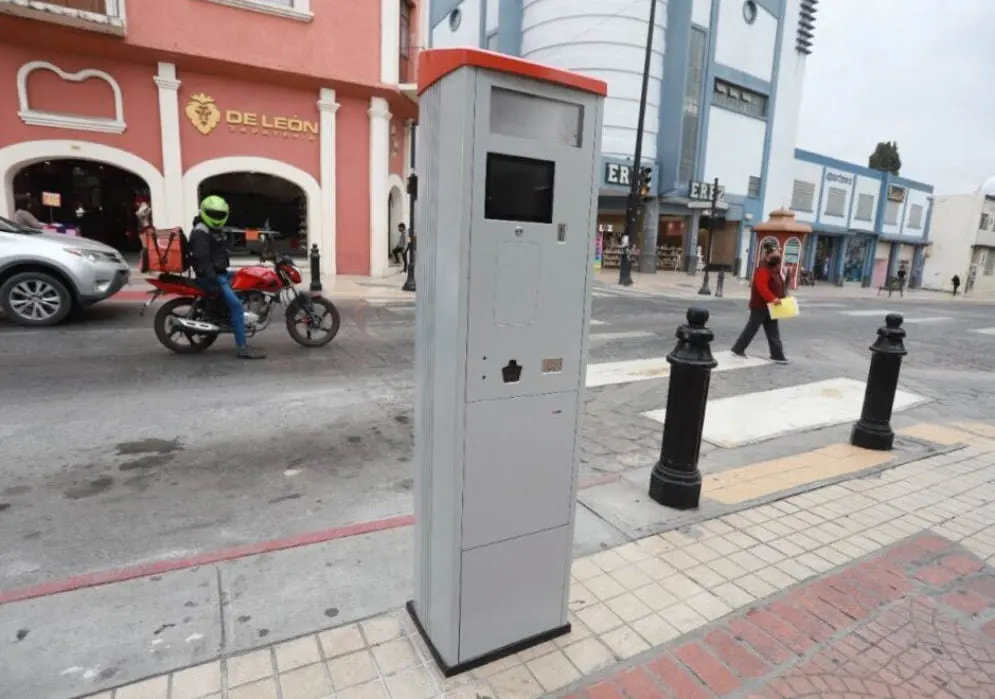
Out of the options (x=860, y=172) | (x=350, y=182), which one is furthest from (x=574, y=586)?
(x=860, y=172)

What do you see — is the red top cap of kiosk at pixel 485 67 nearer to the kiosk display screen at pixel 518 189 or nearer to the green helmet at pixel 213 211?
the kiosk display screen at pixel 518 189

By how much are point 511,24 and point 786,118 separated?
16.8 meters

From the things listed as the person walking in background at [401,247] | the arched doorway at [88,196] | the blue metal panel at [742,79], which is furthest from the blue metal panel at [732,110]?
the arched doorway at [88,196]

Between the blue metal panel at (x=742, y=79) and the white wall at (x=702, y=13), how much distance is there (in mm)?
2098

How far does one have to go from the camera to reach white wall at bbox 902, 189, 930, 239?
42.9 meters

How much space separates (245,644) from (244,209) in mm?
25520

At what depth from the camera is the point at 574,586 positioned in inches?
118

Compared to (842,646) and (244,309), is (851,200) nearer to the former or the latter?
(244,309)

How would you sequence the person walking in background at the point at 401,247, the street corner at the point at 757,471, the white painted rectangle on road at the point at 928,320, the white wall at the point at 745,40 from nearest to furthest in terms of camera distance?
1. the street corner at the point at 757,471
2. the white painted rectangle on road at the point at 928,320
3. the person walking in background at the point at 401,247
4. the white wall at the point at 745,40

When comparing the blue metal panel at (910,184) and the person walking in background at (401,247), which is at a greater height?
the blue metal panel at (910,184)

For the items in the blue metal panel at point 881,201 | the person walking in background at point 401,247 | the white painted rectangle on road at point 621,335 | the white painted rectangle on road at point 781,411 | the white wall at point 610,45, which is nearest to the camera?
the white painted rectangle on road at point 781,411

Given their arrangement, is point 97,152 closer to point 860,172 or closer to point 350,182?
point 350,182

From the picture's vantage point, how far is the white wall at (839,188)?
37000 mm

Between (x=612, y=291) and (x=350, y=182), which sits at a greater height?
(x=350, y=182)
